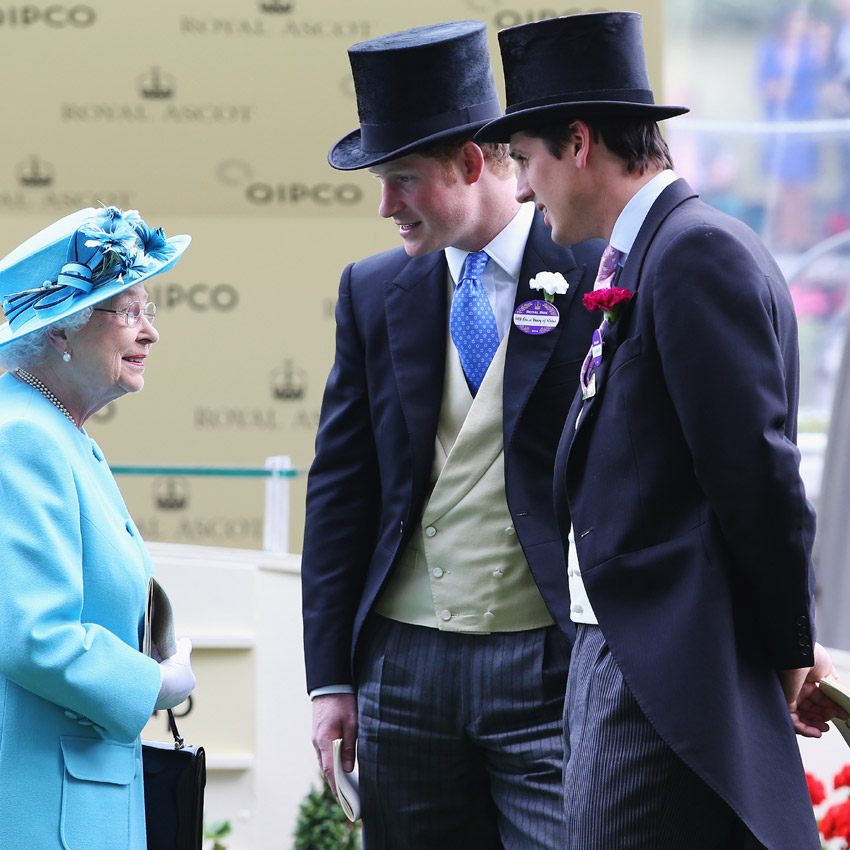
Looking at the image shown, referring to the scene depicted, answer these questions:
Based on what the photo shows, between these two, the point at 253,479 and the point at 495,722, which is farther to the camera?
the point at 253,479

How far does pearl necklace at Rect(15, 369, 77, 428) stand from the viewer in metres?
2.16

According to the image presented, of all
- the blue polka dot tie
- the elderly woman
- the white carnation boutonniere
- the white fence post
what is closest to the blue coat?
the elderly woman

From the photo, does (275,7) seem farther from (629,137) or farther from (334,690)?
(629,137)

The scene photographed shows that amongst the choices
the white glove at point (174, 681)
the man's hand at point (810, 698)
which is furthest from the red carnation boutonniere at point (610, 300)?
the white glove at point (174, 681)

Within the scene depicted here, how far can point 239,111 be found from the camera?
18.8 ft

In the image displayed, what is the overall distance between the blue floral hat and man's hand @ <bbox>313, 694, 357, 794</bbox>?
85cm

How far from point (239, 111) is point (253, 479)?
2181 mm

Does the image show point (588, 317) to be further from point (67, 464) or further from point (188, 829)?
point (188, 829)

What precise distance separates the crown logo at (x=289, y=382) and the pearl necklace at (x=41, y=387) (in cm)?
355

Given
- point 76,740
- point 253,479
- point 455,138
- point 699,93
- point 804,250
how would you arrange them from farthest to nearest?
point 699,93 < point 804,250 < point 253,479 < point 455,138 < point 76,740

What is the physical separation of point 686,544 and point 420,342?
81 centimetres

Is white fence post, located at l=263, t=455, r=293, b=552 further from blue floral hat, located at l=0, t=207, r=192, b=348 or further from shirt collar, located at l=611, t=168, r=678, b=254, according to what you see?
shirt collar, located at l=611, t=168, r=678, b=254

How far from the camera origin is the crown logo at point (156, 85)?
18.6 ft

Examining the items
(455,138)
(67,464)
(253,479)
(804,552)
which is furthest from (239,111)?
(804,552)
